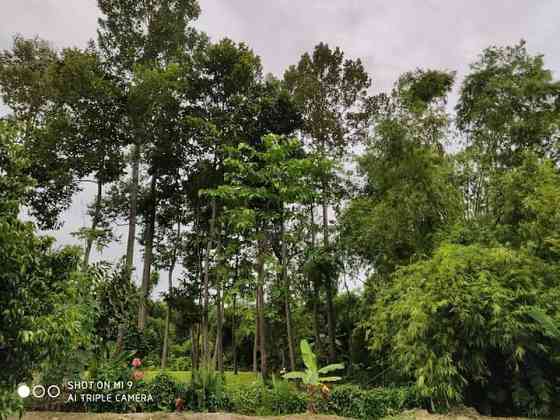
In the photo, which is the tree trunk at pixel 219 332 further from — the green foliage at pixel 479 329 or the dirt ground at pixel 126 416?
the green foliage at pixel 479 329

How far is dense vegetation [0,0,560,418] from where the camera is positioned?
662 cm

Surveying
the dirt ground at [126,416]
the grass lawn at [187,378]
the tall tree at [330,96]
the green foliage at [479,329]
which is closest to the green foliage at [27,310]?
the dirt ground at [126,416]

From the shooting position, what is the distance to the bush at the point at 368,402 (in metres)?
6.83

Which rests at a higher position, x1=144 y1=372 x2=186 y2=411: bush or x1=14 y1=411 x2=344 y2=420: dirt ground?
x1=144 y1=372 x2=186 y2=411: bush

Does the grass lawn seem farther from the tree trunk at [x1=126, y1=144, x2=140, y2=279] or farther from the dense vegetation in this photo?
the tree trunk at [x1=126, y1=144, x2=140, y2=279]

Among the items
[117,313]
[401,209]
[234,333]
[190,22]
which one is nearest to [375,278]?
[401,209]

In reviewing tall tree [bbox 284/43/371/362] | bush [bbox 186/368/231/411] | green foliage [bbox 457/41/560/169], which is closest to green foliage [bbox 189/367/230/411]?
bush [bbox 186/368/231/411]

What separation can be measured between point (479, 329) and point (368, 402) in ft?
7.63

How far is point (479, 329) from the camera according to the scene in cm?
690

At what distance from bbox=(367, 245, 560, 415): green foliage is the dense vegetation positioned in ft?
0.12

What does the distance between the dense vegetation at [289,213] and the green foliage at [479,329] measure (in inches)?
1.5

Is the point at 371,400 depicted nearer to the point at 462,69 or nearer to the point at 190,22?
the point at 462,69

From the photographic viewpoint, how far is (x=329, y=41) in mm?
14164

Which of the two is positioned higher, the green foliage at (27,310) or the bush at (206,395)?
the green foliage at (27,310)
